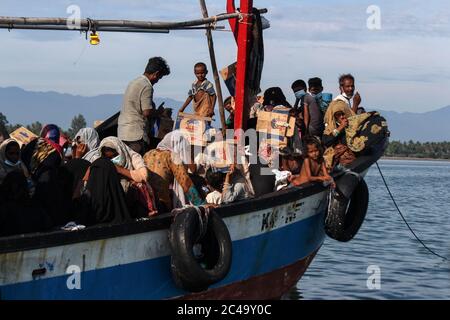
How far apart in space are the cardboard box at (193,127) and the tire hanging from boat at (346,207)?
181 centimetres

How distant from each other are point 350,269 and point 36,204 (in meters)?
10.6

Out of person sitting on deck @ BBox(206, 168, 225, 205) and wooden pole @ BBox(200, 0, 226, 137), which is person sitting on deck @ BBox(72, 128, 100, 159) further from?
wooden pole @ BBox(200, 0, 226, 137)

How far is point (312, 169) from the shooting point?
34.9 ft

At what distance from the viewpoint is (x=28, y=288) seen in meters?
7.32

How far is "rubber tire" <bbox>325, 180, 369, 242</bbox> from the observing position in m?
11.3

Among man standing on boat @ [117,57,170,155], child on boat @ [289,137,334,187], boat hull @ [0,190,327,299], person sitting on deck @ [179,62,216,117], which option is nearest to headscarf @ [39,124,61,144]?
man standing on boat @ [117,57,170,155]

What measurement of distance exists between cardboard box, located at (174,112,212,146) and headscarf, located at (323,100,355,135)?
1.83m

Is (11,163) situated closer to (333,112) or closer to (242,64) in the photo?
(242,64)

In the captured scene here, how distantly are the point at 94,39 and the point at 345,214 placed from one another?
4051mm

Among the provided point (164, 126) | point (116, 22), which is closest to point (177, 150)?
point (116, 22)

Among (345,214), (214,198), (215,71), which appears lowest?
(345,214)

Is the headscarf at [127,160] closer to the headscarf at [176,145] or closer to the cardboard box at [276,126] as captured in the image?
the headscarf at [176,145]

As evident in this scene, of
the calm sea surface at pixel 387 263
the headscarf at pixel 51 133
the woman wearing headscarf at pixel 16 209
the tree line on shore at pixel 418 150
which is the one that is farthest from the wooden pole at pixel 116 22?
the tree line on shore at pixel 418 150
